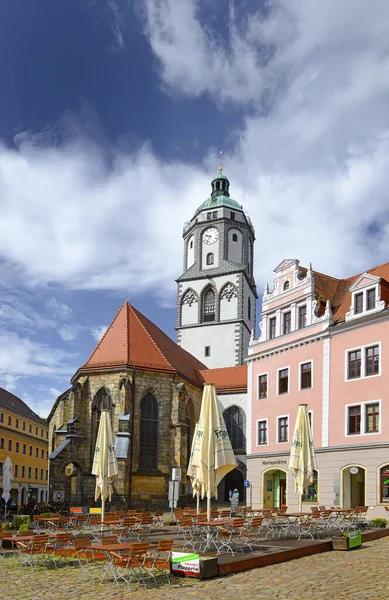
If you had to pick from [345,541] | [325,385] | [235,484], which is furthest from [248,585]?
[235,484]

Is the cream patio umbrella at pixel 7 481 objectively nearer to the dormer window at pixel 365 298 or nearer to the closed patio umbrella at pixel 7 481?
the closed patio umbrella at pixel 7 481

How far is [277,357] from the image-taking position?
106 ft

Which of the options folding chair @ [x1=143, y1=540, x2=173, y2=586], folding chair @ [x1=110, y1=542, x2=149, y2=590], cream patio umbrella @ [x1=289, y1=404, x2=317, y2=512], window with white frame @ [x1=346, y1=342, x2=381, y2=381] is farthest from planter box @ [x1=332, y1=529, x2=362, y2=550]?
window with white frame @ [x1=346, y1=342, x2=381, y2=381]

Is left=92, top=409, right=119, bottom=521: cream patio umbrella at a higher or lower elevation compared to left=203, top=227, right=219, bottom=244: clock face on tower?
lower

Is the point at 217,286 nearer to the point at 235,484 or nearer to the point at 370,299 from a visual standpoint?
the point at 235,484

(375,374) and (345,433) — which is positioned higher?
(375,374)

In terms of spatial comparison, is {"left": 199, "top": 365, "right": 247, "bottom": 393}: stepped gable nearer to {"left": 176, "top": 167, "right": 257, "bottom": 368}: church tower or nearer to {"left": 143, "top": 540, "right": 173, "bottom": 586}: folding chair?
{"left": 176, "top": 167, "right": 257, "bottom": 368}: church tower

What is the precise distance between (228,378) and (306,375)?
15973 mm

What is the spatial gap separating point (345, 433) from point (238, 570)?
50.5ft

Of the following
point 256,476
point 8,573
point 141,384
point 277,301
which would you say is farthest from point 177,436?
point 8,573

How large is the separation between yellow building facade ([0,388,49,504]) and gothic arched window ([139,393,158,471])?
2154cm

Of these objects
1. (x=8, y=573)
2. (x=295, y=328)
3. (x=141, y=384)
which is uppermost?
(x=295, y=328)

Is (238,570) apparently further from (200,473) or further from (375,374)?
(375,374)

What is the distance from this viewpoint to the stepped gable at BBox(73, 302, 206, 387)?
36.8 m
